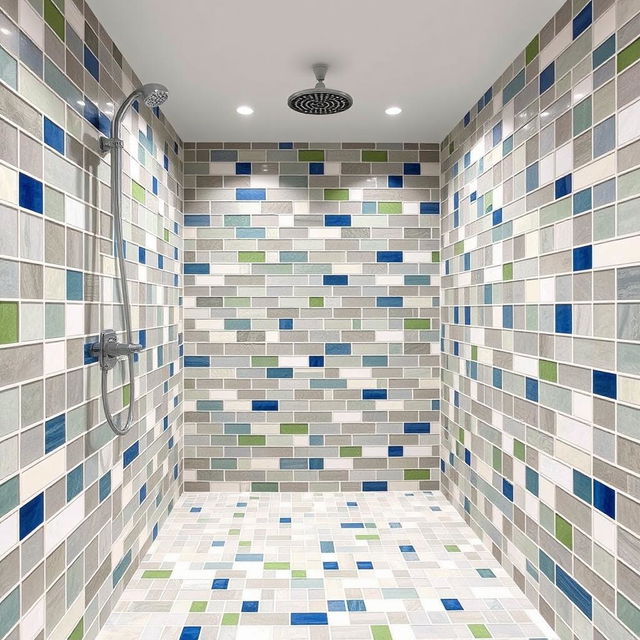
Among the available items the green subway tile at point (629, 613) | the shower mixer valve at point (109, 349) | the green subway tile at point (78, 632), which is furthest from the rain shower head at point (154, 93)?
the green subway tile at point (629, 613)

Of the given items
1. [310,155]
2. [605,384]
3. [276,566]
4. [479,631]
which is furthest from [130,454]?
[310,155]

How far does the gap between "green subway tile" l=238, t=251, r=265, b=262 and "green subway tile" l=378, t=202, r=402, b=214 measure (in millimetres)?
793

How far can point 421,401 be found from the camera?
10.9ft

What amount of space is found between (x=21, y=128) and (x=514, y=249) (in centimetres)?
180

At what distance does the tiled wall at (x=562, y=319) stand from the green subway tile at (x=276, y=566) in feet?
3.12

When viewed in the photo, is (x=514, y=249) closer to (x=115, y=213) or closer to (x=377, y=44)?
(x=377, y=44)

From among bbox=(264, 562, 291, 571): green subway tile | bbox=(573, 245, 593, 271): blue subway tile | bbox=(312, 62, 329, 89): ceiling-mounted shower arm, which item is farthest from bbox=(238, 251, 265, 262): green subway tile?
bbox=(573, 245, 593, 271): blue subway tile

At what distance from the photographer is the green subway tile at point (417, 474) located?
10.9ft

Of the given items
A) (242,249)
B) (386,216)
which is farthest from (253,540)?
(386,216)

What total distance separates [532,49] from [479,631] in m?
2.18

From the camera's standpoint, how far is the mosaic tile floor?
189 cm

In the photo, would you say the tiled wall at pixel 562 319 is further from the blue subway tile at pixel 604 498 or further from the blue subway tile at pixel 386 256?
the blue subway tile at pixel 386 256

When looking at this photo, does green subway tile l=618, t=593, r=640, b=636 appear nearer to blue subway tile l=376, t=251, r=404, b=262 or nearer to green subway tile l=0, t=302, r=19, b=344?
green subway tile l=0, t=302, r=19, b=344

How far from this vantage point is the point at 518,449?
214 cm
